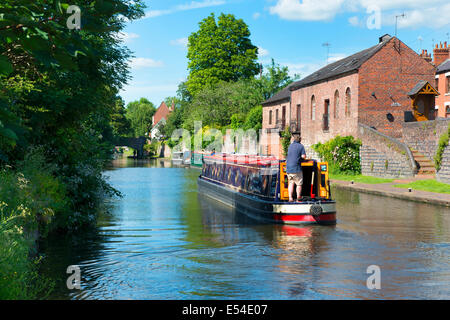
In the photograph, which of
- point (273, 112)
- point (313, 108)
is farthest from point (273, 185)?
point (273, 112)

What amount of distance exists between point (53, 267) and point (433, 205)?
1270 centimetres

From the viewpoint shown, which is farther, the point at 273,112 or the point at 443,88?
the point at 273,112

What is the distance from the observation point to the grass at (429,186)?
19047 millimetres

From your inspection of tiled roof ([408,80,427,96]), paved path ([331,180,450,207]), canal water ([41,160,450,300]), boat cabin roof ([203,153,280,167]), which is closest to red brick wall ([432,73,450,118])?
tiled roof ([408,80,427,96])

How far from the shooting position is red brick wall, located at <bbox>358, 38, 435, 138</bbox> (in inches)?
1171

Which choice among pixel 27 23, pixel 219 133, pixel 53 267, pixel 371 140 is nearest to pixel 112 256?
pixel 53 267

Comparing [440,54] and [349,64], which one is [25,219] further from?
[440,54]

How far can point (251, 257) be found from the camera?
8773mm

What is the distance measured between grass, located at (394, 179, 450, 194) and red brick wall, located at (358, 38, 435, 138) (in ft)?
29.6

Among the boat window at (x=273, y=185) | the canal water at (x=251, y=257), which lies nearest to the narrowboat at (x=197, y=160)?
the canal water at (x=251, y=257)

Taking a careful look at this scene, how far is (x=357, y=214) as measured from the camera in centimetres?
1454

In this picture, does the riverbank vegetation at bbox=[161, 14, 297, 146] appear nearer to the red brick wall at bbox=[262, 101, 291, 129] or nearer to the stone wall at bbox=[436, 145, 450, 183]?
the red brick wall at bbox=[262, 101, 291, 129]

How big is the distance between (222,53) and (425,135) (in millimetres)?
34544

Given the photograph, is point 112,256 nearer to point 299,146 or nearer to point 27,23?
point 299,146
